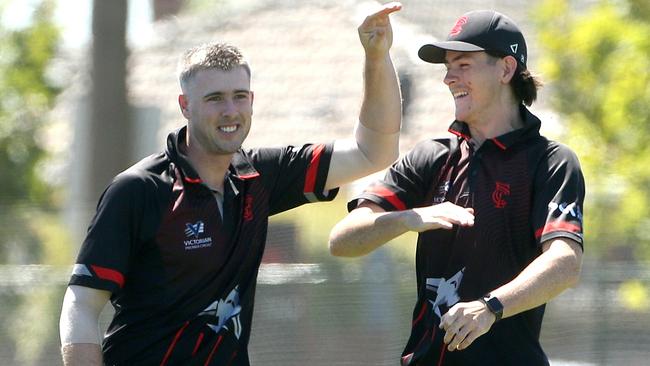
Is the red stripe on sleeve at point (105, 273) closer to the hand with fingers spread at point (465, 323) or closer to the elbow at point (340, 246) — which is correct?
the elbow at point (340, 246)

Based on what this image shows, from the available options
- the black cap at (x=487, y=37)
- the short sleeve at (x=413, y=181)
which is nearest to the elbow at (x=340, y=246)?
the short sleeve at (x=413, y=181)

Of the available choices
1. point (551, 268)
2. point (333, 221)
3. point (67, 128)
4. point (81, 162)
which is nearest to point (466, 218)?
point (551, 268)

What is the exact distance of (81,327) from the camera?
13.8 feet

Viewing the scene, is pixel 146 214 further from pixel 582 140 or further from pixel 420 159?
pixel 582 140

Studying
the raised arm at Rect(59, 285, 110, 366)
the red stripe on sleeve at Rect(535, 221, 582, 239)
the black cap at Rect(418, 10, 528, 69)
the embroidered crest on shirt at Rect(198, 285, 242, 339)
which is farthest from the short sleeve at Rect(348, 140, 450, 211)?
the raised arm at Rect(59, 285, 110, 366)

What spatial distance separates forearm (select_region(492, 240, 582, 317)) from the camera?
13.1 feet

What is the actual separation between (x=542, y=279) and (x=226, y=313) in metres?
1.12

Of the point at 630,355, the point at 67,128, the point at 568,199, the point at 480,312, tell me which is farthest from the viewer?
the point at 67,128

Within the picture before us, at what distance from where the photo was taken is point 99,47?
738 cm

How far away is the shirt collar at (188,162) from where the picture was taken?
14.6 ft

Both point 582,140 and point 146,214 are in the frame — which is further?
point 582,140

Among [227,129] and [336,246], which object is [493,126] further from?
[227,129]

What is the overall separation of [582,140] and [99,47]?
344 centimetres

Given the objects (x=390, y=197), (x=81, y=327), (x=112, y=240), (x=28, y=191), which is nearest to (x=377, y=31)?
(x=390, y=197)
